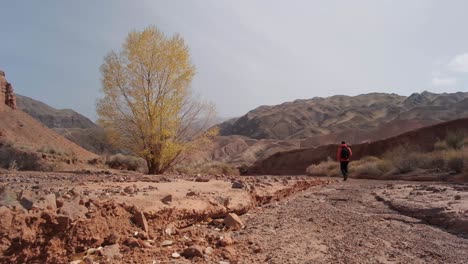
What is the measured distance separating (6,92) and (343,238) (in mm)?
37074

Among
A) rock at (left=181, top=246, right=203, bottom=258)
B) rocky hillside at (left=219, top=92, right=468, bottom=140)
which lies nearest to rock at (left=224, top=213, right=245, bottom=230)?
rock at (left=181, top=246, right=203, bottom=258)

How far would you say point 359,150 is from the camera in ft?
109

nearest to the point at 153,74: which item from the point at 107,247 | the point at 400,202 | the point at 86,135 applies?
the point at 400,202

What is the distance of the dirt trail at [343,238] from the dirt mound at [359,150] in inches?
891

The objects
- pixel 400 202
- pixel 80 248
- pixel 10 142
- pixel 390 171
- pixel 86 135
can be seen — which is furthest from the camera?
pixel 86 135

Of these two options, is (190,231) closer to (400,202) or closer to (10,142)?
(400,202)

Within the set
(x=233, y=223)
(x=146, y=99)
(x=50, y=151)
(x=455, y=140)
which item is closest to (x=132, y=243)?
(x=233, y=223)

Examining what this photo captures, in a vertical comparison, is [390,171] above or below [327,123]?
below

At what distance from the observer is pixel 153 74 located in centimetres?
1748

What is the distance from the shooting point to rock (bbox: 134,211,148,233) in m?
4.71

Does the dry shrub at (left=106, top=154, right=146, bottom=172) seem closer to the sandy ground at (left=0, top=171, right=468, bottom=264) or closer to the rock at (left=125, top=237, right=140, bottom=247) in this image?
the sandy ground at (left=0, top=171, right=468, bottom=264)

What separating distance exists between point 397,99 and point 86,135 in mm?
82328

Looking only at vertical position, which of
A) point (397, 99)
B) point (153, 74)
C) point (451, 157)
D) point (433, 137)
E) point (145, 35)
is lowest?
point (451, 157)

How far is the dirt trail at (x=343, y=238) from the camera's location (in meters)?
4.38
